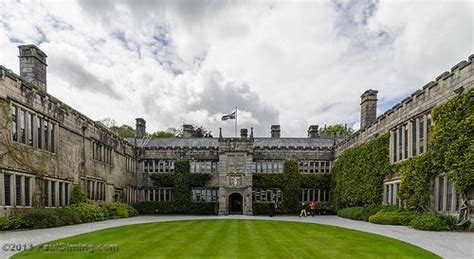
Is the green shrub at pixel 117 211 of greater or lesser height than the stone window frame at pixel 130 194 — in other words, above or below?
below

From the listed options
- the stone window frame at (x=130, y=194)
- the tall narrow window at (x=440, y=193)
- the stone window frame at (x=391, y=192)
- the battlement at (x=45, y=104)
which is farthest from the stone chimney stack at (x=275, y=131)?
the tall narrow window at (x=440, y=193)

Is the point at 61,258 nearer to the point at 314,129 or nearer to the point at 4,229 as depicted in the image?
the point at 4,229

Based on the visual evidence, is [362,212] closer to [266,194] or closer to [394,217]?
[394,217]

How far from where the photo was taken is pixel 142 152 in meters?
38.8

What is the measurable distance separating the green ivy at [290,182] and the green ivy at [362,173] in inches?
120

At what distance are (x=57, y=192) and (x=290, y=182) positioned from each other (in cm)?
2350

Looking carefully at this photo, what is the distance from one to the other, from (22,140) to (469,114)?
22.4 m

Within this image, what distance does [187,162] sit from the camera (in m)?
37.2

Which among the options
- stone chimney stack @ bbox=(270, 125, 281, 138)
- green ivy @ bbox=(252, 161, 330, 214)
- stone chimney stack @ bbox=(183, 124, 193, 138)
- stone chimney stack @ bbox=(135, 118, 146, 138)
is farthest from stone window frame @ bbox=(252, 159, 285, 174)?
stone chimney stack @ bbox=(135, 118, 146, 138)

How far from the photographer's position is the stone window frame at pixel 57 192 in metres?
19.8

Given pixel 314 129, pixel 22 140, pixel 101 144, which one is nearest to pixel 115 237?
pixel 22 140

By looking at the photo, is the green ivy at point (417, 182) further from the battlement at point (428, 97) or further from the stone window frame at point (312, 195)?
the stone window frame at point (312, 195)

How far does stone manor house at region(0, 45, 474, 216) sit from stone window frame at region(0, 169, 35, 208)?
0.05m

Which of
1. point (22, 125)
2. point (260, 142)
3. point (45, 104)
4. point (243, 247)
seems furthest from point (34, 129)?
point (260, 142)
